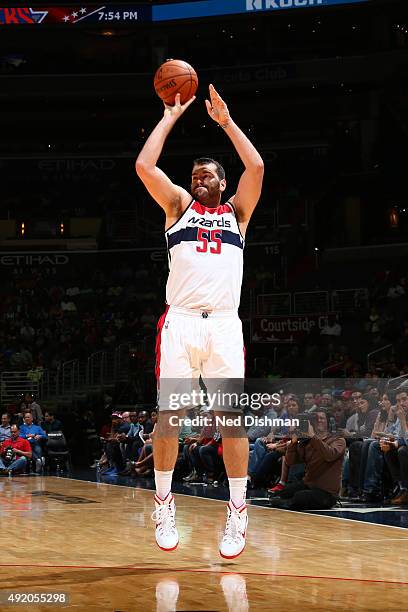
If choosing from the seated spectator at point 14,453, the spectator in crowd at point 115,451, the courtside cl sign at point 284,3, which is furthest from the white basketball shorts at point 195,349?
the courtside cl sign at point 284,3

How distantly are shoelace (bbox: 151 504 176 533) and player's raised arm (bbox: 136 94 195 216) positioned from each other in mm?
1901

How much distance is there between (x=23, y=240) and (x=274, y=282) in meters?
9.40

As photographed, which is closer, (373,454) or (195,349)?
(195,349)

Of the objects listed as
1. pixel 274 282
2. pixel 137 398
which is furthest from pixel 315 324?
pixel 137 398

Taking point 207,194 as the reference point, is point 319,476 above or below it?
below

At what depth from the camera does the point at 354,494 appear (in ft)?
36.5

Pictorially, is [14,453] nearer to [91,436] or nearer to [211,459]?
[91,436]

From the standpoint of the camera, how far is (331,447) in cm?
1019

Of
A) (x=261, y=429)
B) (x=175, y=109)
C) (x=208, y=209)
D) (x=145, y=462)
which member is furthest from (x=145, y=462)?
(x=175, y=109)

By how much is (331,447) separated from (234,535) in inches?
180

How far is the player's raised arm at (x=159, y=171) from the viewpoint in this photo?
565 centimetres

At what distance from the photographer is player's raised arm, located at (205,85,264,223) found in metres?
5.86

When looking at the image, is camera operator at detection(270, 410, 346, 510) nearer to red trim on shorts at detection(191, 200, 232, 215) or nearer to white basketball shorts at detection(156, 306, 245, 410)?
white basketball shorts at detection(156, 306, 245, 410)

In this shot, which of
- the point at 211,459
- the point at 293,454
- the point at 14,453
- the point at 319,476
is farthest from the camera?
the point at 14,453
